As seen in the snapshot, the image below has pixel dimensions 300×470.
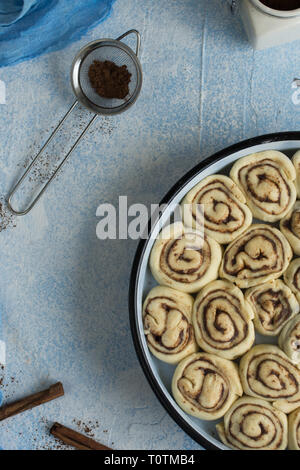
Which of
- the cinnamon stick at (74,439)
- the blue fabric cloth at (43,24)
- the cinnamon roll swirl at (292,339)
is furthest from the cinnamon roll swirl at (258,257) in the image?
the blue fabric cloth at (43,24)

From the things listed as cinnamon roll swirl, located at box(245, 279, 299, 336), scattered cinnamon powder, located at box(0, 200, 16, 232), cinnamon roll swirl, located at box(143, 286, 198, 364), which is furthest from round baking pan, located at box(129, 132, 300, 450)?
scattered cinnamon powder, located at box(0, 200, 16, 232)

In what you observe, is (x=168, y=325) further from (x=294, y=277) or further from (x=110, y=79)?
(x=110, y=79)

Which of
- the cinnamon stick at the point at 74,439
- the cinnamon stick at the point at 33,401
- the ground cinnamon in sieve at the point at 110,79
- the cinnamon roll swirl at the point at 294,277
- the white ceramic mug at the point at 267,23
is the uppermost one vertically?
the white ceramic mug at the point at 267,23

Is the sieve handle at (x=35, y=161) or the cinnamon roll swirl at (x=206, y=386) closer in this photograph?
the cinnamon roll swirl at (x=206, y=386)

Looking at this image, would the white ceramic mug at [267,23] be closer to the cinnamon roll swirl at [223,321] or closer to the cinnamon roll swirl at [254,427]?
the cinnamon roll swirl at [223,321]

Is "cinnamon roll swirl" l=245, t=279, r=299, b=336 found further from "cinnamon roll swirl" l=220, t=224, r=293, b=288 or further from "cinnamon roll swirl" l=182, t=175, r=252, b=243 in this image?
"cinnamon roll swirl" l=182, t=175, r=252, b=243
